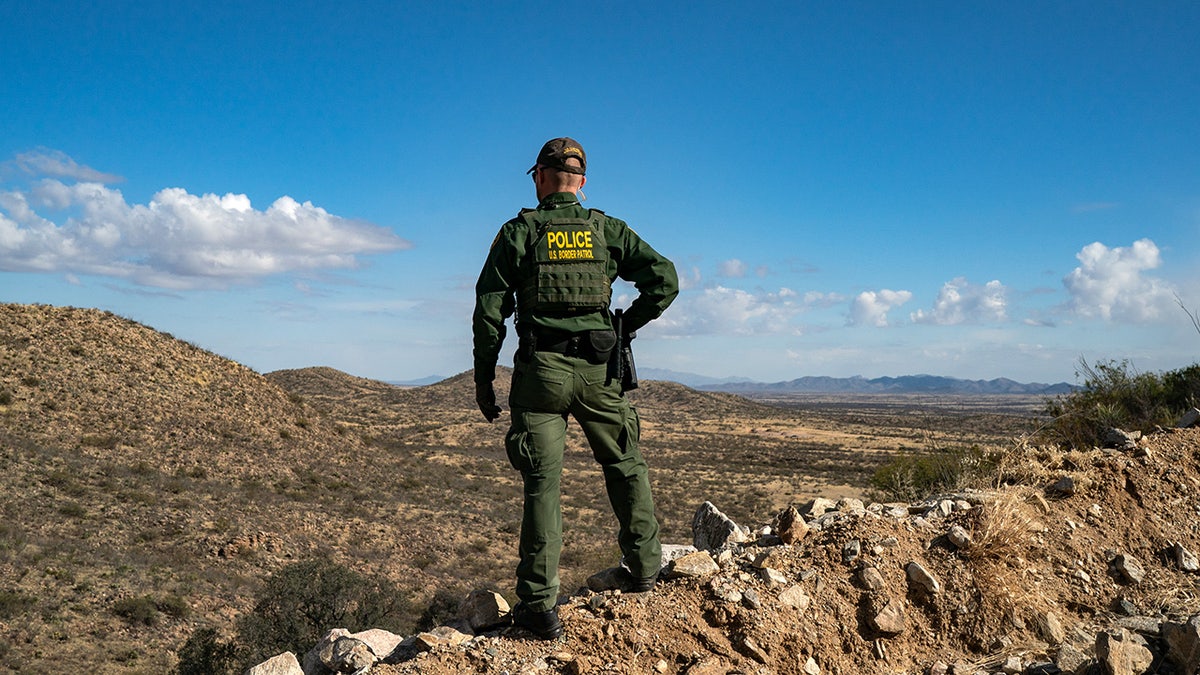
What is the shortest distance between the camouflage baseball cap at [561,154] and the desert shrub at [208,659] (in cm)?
863

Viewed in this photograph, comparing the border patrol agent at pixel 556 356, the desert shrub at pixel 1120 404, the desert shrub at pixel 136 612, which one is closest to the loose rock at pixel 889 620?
the border patrol agent at pixel 556 356

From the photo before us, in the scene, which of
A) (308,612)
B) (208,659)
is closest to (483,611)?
(208,659)

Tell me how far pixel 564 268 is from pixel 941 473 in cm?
887

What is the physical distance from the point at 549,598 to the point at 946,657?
2.10 metres

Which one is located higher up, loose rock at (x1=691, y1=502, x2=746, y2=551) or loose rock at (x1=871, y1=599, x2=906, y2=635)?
loose rock at (x1=691, y1=502, x2=746, y2=551)

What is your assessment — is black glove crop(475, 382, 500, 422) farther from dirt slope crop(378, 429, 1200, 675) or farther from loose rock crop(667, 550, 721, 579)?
loose rock crop(667, 550, 721, 579)

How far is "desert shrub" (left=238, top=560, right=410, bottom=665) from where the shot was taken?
385 inches

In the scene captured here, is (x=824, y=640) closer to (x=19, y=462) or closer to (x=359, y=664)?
(x=359, y=664)

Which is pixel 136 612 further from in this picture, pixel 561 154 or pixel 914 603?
pixel 914 603

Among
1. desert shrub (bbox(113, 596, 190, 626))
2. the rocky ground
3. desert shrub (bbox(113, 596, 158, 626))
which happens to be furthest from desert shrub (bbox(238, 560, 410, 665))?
the rocky ground

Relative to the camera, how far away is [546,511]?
3.47m

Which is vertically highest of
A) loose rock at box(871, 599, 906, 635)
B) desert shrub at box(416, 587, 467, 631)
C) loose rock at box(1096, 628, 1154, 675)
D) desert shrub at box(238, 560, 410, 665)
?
loose rock at box(1096, 628, 1154, 675)

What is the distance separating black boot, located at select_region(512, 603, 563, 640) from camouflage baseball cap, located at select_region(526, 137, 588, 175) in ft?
7.53

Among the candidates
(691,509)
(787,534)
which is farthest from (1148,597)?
(691,509)
